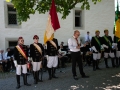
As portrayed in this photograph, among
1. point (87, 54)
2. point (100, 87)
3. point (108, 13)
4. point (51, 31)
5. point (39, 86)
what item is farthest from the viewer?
point (108, 13)

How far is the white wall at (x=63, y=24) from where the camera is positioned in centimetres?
1438

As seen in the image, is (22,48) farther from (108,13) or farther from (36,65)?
(108,13)

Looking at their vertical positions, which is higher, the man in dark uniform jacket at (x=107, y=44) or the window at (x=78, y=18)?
the window at (x=78, y=18)

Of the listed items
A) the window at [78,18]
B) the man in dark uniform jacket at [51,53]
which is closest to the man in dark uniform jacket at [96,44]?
the man in dark uniform jacket at [51,53]

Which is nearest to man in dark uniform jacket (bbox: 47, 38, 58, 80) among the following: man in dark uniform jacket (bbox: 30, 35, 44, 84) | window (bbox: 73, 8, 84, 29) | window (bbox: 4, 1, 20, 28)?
man in dark uniform jacket (bbox: 30, 35, 44, 84)

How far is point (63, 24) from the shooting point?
53.8 ft

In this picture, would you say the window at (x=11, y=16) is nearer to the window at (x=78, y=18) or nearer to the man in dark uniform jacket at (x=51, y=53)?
the window at (x=78, y=18)

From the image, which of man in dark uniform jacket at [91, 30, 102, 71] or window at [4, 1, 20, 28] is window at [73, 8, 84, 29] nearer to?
window at [4, 1, 20, 28]

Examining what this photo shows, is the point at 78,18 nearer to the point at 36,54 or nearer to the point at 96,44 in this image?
the point at 96,44

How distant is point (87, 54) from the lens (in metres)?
11.5

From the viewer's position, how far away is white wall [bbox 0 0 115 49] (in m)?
14.4

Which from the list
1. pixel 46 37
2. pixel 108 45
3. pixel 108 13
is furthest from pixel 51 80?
pixel 108 13

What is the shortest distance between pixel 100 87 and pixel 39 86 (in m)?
2.12

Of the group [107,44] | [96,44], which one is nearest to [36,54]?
[96,44]
